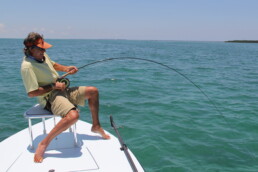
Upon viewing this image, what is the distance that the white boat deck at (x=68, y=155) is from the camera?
9.34ft

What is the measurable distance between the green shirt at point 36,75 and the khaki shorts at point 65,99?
0.16 m

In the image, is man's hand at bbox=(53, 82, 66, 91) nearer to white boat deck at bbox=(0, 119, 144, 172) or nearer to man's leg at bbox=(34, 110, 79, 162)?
man's leg at bbox=(34, 110, 79, 162)

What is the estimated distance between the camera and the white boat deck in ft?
9.34

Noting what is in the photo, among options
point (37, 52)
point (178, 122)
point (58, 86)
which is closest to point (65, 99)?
point (58, 86)

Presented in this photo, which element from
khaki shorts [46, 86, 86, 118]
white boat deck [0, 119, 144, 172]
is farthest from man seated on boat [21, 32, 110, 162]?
white boat deck [0, 119, 144, 172]

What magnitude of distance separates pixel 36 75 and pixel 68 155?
1.03 meters

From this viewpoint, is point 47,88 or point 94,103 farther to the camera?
point 94,103

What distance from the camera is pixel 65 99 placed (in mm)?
3234

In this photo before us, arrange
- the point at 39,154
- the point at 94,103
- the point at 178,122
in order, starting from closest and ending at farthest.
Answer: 1. the point at 39,154
2. the point at 94,103
3. the point at 178,122

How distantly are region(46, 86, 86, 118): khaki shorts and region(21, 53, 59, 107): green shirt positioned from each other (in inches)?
6.4

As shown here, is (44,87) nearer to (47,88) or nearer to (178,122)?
(47,88)

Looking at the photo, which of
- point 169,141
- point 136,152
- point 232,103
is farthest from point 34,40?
point 232,103

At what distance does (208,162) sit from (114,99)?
4481 mm

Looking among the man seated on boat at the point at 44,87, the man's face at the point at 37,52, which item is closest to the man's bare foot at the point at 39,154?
the man seated on boat at the point at 44,87
